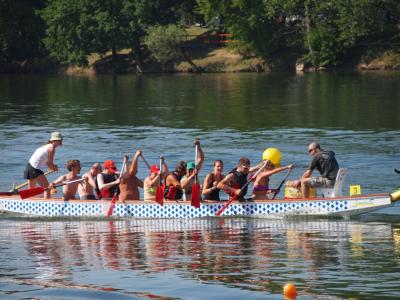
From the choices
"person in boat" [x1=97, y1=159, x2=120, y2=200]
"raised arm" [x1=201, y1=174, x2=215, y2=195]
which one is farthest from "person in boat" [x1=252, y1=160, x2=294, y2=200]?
"person in boat" [x1=97, y1=159, x2=120, y2=200]

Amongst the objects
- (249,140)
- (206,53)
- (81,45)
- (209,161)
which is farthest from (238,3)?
(209,161)

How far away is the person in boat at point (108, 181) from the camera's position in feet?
91.7

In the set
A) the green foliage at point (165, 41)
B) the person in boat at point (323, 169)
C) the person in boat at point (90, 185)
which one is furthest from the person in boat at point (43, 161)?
the green foliage at point (165, 41)

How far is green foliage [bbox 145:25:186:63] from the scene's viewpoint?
8894cm

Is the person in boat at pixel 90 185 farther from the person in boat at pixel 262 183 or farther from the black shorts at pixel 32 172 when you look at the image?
the person in boat at pixel 262 183

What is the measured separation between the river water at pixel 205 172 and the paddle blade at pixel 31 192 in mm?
665

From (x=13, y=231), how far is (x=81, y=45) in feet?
218

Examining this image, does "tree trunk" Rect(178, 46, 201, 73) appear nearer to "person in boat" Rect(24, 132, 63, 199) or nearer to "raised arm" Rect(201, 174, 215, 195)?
"person in boat" Rect(24, 132, 63, 199)

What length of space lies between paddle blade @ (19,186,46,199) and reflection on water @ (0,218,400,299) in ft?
2.79

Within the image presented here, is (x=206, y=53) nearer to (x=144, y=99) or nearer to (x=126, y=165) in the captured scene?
(x=144, y=99)

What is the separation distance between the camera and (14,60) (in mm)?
101562

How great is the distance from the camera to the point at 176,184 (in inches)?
1089

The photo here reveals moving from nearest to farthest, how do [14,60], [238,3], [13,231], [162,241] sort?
[162,241] → [13,231] → [238,3] → [14,60]

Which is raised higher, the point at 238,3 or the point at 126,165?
the point at 238,3
